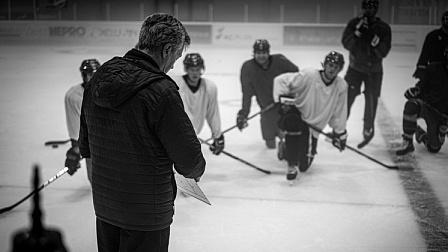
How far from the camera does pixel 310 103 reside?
4.84 metres

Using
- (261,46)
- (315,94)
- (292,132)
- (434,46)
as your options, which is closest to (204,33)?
(261,46)

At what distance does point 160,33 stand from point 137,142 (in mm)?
337

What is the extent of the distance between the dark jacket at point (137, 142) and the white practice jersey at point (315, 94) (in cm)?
286

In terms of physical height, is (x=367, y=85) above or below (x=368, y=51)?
below

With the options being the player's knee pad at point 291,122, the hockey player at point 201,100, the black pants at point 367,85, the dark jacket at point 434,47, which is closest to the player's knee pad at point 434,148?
the black pants at point 367,85

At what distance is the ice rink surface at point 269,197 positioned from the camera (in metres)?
3.54

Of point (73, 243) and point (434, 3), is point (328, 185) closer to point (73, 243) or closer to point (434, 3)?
point (73, 243)

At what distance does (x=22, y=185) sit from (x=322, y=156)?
2.54 meters

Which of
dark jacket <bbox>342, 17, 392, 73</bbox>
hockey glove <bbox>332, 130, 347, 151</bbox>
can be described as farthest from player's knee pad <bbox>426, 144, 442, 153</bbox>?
hockey glove <bbox>332, 130, 347, 151</bbox>

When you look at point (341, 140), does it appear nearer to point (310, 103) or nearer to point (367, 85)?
point (310, 103)

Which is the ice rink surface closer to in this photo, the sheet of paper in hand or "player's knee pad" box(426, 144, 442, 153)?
"player's knee pad" box(426, 144, 442, 153)

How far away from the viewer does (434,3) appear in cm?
1222

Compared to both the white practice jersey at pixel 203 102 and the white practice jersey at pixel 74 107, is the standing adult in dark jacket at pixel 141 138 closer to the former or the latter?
the white practice jersey at pixel 74 107

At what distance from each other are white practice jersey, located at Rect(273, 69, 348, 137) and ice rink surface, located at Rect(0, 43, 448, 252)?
1.55 ft
